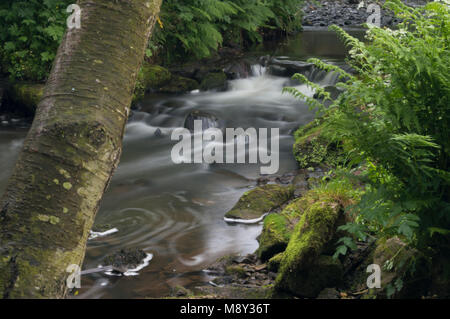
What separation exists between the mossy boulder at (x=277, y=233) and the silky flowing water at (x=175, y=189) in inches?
18.2

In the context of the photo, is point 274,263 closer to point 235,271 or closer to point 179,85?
point 235,271

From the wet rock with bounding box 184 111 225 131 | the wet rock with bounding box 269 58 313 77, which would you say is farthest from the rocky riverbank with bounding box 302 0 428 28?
the wet rock with bounding box 184 111 225 131

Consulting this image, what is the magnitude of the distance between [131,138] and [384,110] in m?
7.76

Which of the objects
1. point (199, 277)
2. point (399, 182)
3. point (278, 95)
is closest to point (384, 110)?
point (399, 182)

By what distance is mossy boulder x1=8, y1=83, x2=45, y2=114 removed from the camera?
Result: 10.0m

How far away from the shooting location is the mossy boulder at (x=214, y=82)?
1262 centimetres

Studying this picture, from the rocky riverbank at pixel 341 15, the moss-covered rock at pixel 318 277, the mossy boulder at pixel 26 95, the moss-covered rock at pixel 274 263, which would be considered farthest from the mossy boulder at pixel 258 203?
the rocky riverbank at pixel 341 15

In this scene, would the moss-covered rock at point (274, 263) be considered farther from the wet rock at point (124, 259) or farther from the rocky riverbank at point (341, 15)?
the rocky riverbank at point (341, 15)

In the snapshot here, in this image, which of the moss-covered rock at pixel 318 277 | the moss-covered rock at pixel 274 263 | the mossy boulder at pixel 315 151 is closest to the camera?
the moss-covered rock at pixel 318 277

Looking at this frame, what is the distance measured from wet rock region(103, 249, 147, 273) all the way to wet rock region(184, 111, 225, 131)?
5.28 meters

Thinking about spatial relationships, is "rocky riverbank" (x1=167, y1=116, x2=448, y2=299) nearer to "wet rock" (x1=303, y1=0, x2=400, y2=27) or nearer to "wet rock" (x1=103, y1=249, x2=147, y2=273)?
"wet rock" (x1=103, y1=249, x2=147, y2=273)

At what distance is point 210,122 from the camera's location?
9875mm

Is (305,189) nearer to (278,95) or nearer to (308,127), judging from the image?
(308,127)

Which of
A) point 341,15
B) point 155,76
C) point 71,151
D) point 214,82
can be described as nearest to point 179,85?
point 155,76
